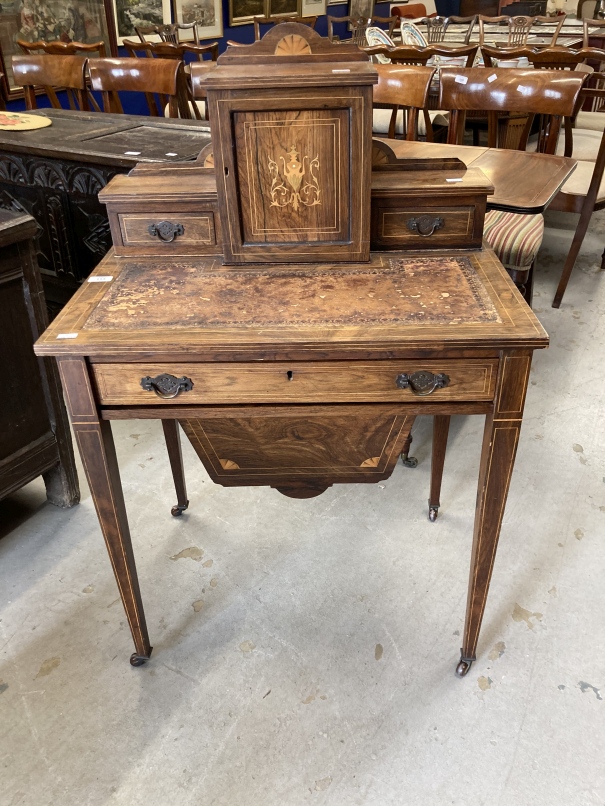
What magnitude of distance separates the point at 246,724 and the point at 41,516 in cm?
92

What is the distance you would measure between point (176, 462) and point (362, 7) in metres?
9.15

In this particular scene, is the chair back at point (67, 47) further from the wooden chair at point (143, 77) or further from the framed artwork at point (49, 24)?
the wooden chair at point (143, 77)

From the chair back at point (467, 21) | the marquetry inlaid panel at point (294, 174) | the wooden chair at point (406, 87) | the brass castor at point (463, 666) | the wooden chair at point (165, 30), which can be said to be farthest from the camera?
→ the chair back at point (467, 21)

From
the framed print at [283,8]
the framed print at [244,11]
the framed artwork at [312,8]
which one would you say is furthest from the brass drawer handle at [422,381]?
the framed artwork at [312,8]

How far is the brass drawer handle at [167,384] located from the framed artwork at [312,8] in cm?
828

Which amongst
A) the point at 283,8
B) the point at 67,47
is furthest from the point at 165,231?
the point at 283,8

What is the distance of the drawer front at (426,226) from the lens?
134 centimetres

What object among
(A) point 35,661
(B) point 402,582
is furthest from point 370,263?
(A) point 35,661

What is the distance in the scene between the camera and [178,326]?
3.69ft

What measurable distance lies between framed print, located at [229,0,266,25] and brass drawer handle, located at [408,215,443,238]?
21.6ft

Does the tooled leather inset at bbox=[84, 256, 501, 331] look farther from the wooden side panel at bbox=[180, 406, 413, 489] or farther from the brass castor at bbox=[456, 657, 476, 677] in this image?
the brass castor at bbox=[456, 657, 476, 677]

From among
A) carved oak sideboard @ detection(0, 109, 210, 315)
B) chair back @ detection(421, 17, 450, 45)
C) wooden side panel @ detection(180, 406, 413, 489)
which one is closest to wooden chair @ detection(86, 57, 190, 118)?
carved oak sideboard @ detection(0, 109, 210, 315)

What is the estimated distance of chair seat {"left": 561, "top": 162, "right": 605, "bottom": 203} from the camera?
296cm

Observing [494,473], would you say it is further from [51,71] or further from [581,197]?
[51,71]
